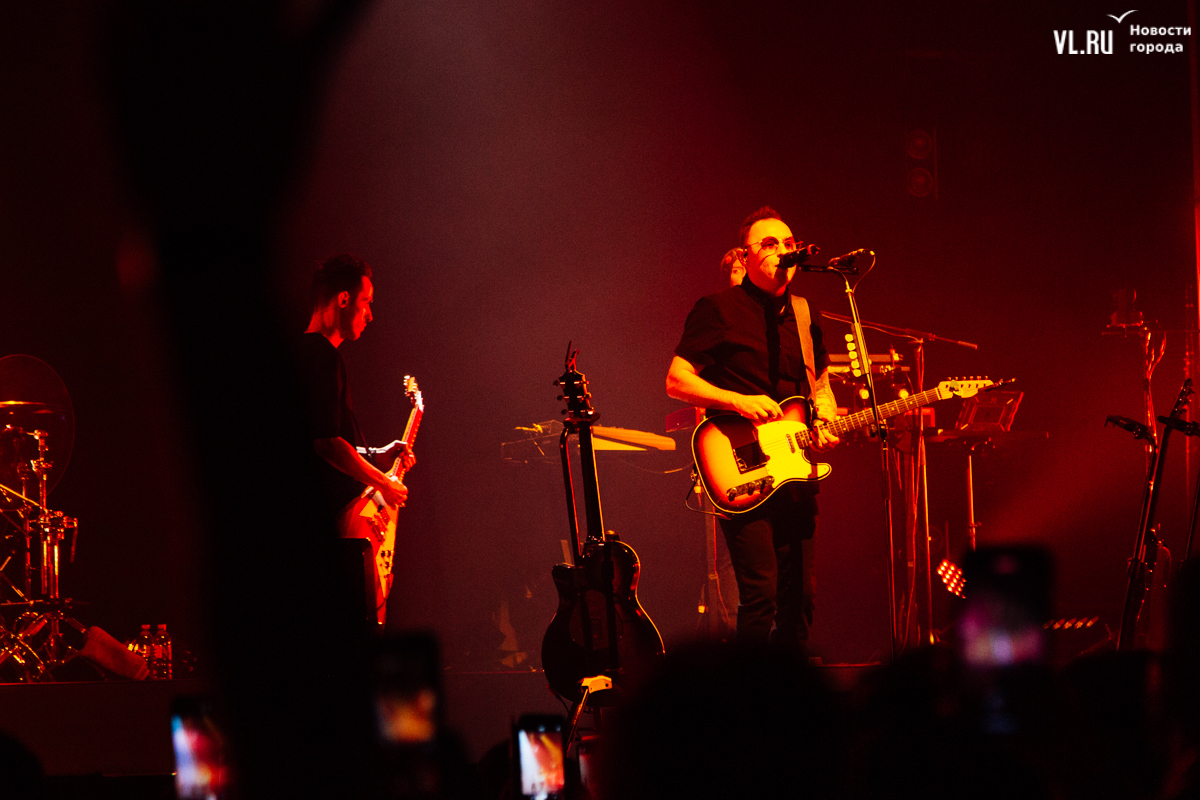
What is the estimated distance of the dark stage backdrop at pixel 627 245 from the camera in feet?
20.9

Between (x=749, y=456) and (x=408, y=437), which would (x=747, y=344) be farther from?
(x=408, y=437)

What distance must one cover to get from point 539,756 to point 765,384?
2255mm

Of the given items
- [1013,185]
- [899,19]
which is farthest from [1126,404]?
[899,19]

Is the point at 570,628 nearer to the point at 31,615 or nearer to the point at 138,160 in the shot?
the point at 31,615

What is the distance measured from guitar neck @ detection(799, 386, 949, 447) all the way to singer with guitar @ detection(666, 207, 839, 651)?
0.12 ft

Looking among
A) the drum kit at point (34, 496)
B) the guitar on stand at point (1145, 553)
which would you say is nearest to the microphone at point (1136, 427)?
the guitar on stand at point (1145, 553)

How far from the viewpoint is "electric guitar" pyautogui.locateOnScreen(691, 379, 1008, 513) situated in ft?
12.4

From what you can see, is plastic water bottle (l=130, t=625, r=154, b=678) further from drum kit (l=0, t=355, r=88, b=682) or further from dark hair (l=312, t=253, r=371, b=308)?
dark hair (l=312, t=253, r=371, b=308)

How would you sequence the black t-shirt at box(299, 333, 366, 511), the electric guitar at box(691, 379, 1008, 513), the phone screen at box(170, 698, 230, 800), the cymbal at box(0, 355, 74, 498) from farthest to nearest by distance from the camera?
the cymbal at box(0, 355, 74, 498) < the electric guitar at box(691, 379, 1008, 513) < the black t-shirt at box(299, 333, 366, 511) < the phone screen at box(170, 698, 230, 800)

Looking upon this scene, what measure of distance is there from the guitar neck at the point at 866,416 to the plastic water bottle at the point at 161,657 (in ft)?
12.7

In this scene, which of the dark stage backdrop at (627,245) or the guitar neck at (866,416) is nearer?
the guitar neck at (866,416)

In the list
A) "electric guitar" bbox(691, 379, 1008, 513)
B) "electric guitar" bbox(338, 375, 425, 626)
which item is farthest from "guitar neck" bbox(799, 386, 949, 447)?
"electric guitar" bbox(338, 375, 425, 626)

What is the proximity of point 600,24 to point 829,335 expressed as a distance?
2.54 meters

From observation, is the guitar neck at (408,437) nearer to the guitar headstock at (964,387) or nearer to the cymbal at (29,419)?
the cymbal at (29,419)
